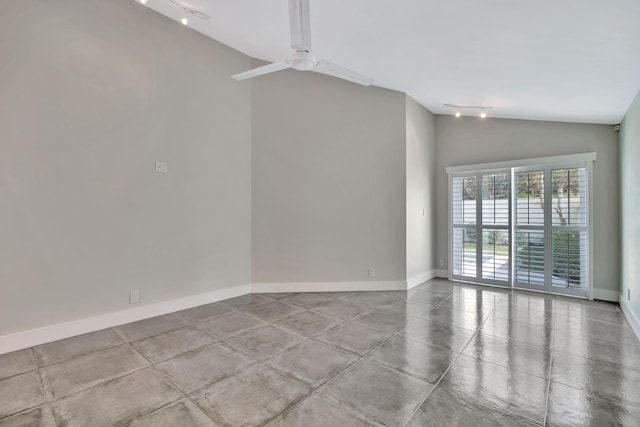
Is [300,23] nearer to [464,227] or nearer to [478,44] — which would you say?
[478,44]

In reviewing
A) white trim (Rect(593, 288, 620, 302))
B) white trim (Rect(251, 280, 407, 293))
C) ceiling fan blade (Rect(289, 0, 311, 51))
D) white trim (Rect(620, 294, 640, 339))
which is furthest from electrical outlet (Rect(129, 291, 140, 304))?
white trim (Rect(593, 288, 620, 302))

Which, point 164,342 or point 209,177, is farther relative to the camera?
point 209,177

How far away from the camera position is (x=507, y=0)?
83.3 inches

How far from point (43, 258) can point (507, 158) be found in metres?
6.20

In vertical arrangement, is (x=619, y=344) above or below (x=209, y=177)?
below

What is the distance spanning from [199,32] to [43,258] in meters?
3.16

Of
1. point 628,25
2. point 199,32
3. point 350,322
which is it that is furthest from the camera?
point 199,32

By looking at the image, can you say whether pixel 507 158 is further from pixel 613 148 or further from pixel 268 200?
pixel 268 200

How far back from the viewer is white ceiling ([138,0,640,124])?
2.22m

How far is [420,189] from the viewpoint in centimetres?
516

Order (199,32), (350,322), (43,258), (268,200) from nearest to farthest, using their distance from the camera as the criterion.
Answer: (43,258) → (350,322) → (199,32) → (268,200)

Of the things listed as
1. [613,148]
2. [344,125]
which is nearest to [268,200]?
[344,125]

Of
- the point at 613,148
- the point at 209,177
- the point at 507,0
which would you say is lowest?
the point at 209,177

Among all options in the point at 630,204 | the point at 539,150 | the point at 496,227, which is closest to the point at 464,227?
the point at 496,227
